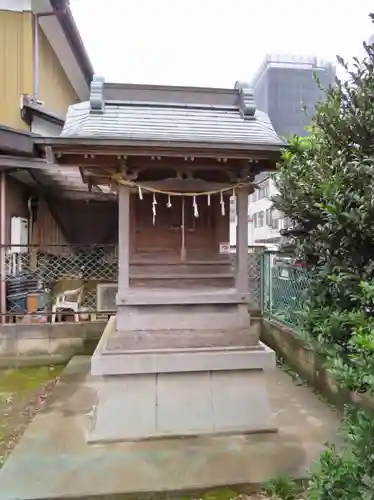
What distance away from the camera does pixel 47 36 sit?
8945 millimetres

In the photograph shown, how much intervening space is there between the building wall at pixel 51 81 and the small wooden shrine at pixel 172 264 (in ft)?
16.8

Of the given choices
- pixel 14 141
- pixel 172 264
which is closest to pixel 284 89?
pixel 14 141

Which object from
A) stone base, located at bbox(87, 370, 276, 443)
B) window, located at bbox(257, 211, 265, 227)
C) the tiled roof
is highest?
window, located at bbox(257, 211, 265, 227)

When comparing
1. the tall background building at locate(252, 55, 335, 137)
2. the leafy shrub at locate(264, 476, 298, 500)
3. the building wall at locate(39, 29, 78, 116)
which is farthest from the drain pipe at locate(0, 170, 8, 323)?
the tall background building at locate(252, 55, 335, 137)

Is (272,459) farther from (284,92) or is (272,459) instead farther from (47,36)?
(284,92)

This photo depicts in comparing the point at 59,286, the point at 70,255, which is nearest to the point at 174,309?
the point at 70,255

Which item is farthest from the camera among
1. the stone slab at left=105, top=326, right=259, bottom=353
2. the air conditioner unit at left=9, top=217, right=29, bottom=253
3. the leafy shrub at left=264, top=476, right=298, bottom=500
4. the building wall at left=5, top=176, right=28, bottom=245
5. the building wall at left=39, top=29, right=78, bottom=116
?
the building wall at left=39, top=29, right=78, bottom=116

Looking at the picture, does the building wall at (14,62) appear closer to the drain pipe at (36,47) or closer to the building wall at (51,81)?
the drain pipe at (36,47)

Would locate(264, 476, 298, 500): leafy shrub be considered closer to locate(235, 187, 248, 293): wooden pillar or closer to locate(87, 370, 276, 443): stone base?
locate(87, 370, 276, 443): stone base

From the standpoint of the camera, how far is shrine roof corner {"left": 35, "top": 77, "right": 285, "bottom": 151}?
3946 millimetres

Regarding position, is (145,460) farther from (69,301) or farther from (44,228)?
(44,228)

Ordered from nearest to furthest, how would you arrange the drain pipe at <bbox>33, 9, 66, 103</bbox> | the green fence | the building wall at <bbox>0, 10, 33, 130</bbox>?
the green fence < the building wall at <bbox>0, 10, 33, 130</bbox> < the drain pipe at <bbox>33, 9, 66, 103</bbox>

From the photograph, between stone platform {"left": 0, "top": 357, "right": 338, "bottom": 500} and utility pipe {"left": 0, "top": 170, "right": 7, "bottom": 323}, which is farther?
utility pipe {"left": 0, "top": 170, "right": 7, "bottom": 323}

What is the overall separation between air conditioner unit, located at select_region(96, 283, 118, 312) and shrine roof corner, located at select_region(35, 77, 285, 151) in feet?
11.3
